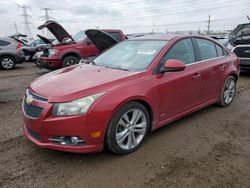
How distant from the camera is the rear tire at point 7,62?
41.0ft

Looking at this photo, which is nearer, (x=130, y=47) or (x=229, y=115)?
(x=130, y=47)

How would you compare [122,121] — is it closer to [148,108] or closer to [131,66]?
[148,108]

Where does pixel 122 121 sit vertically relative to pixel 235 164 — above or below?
above

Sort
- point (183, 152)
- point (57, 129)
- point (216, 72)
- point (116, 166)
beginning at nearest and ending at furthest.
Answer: point (57, 129) → point (116, 166) → point (183, 152) → point (216, 72)

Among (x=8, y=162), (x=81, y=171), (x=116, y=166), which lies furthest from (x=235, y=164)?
(x=8, y=162)

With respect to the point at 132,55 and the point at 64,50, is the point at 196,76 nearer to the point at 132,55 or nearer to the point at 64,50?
the point at 132,55

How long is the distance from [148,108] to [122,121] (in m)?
0.51

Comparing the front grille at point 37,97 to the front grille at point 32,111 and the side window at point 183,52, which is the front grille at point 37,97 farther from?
the side window at point 183,52

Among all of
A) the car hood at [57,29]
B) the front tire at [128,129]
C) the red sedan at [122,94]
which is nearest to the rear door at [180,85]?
the red sedan at [122,94]

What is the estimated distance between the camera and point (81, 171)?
10.4 feet

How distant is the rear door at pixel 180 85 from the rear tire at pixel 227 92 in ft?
3.77

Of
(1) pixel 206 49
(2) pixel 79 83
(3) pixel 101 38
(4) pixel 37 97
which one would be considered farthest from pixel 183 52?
(3) pixel 101 38

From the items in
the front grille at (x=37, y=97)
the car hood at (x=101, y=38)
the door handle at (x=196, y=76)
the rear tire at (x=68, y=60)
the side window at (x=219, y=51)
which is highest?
the car hood at (x=101, y=38)

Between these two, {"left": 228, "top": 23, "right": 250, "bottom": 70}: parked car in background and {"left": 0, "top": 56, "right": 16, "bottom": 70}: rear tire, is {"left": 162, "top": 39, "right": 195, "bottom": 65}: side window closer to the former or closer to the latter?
{"left": 228, "top": 23, "right": 250, "bottom": 70}: parked car in background
